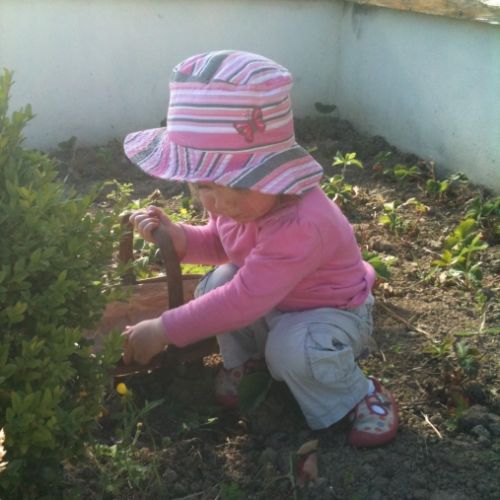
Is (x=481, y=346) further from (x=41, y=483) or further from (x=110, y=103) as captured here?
(x=110, y=103)

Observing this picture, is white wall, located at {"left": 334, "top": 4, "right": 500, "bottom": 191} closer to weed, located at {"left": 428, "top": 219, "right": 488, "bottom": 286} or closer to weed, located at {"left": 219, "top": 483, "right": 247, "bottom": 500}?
weed, located at {"left": 428, "top": 219, "right": 488, "bottom": 286}

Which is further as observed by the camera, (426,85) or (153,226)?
(426,85)

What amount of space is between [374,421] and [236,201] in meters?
0.79

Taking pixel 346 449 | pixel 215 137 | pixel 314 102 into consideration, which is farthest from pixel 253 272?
pixel 314 102

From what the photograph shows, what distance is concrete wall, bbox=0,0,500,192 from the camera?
4.68 m

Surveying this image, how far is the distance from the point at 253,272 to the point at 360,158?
2.86 m

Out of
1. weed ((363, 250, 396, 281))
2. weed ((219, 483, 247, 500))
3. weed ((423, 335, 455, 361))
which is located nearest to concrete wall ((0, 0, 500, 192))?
weed ((363, 250, 396, 281))

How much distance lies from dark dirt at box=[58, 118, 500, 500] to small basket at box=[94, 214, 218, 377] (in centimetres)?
11

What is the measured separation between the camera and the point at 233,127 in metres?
2.14

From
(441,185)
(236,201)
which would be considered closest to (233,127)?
(236,201)

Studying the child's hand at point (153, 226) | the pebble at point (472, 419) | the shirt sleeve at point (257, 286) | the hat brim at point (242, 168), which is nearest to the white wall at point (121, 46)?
the child's hand at point (153, 226)

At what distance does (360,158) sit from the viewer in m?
4.99

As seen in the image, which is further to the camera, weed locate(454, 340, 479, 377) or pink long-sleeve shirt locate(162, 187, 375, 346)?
weed locate(454, 340, 479, 377)

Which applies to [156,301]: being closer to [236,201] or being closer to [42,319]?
[236,201]
